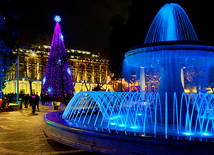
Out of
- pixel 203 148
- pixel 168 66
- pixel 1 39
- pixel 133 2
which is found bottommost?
pixel 203 148

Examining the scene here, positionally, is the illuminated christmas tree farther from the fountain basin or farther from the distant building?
the fountain basin

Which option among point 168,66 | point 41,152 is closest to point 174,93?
point 168,66

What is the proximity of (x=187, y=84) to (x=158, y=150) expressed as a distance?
37.2m

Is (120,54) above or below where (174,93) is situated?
above

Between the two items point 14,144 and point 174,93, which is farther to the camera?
point 174,93

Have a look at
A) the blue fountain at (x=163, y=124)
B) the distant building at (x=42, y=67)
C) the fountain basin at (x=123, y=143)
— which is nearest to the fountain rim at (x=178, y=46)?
the blue fountain at (x=163, y=124)

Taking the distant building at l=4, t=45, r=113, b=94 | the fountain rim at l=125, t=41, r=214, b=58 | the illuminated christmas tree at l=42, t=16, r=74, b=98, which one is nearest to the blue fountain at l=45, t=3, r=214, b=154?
the fountain rim at l=125, t=41, r=214, b=58

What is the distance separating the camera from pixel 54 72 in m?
26.4

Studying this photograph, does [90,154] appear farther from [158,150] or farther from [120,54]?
[120,54]

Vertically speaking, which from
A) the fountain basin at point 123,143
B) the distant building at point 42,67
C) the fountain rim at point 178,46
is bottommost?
the fountain basin at point 123,143

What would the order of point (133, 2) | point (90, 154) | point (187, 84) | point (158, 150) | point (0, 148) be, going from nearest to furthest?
1. point (158, 150)
2. point (90, 154)
3. point (0, 148)
4. point (133, 2)
5. point (187, 84)

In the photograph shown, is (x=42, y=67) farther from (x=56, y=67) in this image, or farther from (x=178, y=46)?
(x=178, y=46)

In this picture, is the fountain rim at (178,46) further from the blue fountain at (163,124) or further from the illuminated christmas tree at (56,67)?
the illuminated christmas tree at (56,67)

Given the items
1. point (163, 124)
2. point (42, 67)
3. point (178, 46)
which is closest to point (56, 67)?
point (42, 67)
